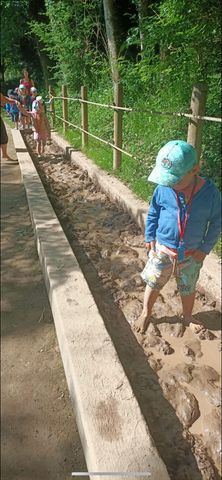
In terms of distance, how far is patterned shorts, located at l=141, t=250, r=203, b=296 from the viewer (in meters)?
2.00

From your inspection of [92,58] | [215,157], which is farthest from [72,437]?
[92,58]

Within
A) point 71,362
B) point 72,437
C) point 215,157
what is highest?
point 215,157

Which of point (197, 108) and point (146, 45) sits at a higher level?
→ point (146, 45)

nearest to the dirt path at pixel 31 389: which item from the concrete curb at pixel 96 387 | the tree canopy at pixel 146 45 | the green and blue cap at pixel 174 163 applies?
the concrete curb at pixel 96 387

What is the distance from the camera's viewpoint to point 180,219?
173 cm

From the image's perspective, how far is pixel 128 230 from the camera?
13.0 feet

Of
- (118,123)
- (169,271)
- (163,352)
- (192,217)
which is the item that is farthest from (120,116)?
(192,217)

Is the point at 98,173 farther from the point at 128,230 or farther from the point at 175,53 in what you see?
the point at 175,53

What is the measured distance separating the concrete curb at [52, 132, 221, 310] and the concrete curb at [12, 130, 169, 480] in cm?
92

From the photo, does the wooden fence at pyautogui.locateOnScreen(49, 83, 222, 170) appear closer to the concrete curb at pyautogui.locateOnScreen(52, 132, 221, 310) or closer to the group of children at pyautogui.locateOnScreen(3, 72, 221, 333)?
the concrete curb at pyautogui.locateOnScreen(52, 132, 221, 310)

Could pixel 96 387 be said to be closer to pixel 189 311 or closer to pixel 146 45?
pixel 189 311

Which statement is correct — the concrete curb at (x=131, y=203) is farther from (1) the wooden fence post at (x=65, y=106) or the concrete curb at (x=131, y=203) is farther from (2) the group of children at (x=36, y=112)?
(1) the wooden fence post at (x=65, y=106)

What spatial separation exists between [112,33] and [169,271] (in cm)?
480

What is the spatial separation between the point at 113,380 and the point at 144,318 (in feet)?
2.63
